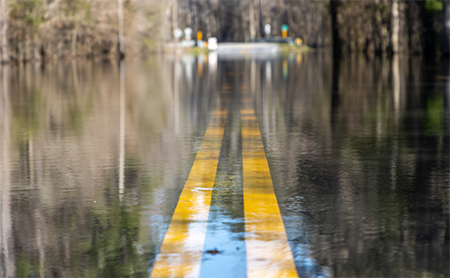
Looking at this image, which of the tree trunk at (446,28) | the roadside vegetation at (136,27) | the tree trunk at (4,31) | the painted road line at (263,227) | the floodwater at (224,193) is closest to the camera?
the painted road line at (263,227)

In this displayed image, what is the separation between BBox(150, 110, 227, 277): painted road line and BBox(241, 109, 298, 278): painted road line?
0.30 metres

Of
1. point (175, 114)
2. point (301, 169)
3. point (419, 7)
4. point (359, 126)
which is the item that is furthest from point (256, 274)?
point (419, 7)

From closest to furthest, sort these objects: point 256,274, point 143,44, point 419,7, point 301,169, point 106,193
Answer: point 256,274, point 106,193, point 301,169, point 419,7, point 143,44

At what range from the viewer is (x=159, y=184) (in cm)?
687

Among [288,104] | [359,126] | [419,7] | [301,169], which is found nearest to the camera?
[301,169]

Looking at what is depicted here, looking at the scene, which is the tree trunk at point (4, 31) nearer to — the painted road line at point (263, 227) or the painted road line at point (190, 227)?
the painted road line at point (190, 227)

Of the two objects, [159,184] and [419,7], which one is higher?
[419,7]

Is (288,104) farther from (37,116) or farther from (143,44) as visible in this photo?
(143,44)

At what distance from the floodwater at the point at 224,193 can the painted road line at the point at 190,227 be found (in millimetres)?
15

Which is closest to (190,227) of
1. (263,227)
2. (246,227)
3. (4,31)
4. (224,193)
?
(246,227)

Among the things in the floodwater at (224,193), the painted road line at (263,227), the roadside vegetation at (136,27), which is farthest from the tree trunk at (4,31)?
the painted road line at (263,227)

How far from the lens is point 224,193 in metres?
6.46

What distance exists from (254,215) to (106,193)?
57.3 inches

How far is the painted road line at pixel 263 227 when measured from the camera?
4414 mm
